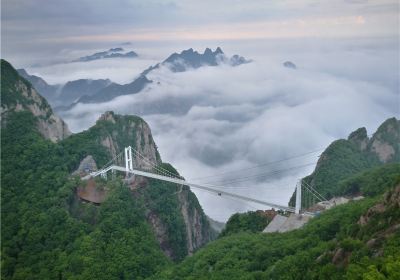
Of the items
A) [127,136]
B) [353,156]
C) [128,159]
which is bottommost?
[128,159]

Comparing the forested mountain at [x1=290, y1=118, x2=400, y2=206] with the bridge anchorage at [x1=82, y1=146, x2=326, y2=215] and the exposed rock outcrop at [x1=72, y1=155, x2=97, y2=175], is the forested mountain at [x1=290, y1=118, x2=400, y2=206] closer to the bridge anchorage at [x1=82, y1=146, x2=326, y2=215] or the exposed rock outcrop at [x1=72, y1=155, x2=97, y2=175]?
the bridge anchorage at [x1=82, y1=146, x2=326, y2=215]

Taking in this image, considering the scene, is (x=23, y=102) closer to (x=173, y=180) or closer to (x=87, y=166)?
(x=87, y=166)

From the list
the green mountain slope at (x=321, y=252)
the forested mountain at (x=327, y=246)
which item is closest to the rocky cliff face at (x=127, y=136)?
the forested mountain at (x=327, y=246)

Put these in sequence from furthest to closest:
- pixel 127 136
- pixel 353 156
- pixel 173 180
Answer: pixel 353 156, pixel 127 136, pixel 173 180

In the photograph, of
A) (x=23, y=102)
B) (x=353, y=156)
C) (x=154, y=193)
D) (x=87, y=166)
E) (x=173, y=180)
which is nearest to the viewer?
(x=87, y=166)

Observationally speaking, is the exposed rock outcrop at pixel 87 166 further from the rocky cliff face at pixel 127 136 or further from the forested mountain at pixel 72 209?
the rocky cliff face at pixel 127 136

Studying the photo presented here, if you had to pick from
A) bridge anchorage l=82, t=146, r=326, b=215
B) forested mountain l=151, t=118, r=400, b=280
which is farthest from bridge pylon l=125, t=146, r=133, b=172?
forested mountain l=151, t=118, r=400, b=280

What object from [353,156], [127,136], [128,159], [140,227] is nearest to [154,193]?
[128,159]
